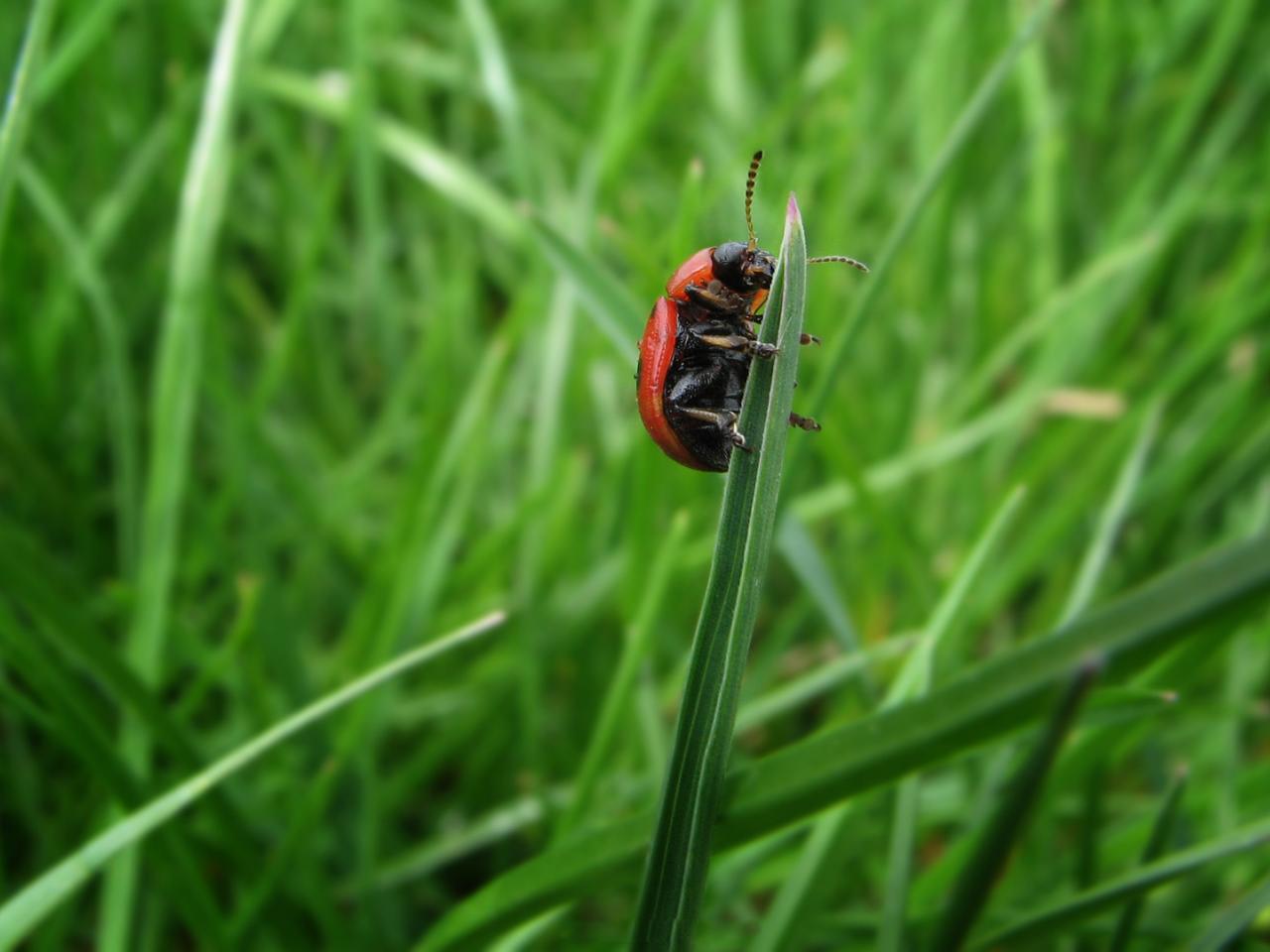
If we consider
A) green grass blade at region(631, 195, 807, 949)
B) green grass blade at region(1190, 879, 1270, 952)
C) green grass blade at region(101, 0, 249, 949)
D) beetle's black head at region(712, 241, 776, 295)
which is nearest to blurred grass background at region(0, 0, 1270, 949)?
green grass blade at region(101, 0, 249, 949)

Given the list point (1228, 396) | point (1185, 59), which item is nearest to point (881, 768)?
point (1228, 396)

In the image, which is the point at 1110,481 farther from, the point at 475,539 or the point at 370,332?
the point at 370,332

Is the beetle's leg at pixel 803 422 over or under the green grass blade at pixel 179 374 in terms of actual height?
under

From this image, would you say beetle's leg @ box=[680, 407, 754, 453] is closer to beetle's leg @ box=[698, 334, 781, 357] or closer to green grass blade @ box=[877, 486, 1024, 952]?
beetle's leg @ box=[698, 334, 781, 357]

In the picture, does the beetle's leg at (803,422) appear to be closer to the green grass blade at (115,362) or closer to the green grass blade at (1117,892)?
the green grass blade at (1117,892)

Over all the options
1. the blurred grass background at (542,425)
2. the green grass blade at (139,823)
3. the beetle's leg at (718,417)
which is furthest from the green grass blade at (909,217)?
the green grass blade at (139,823)
